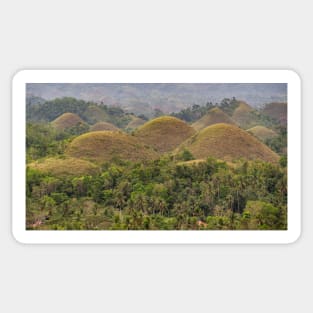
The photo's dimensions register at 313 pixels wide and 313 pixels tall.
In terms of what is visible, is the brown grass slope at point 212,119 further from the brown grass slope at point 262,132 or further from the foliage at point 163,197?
the foliage at point 163,197

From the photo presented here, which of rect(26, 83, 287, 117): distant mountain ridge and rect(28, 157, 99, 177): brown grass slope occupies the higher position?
rect(26, 83, 287, 117): distant mountain ridge

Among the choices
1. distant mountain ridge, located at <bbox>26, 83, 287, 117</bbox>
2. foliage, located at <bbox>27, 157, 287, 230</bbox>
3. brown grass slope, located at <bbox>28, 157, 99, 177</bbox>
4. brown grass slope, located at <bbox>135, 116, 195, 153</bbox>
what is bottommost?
foliage, located at <bbox>27, 157, 287, 230</bbox>

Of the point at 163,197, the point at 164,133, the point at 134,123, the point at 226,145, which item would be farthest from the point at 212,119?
the point at 163,197

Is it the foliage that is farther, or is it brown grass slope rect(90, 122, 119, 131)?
brown grass slope rect(90, 122, 119, 131)

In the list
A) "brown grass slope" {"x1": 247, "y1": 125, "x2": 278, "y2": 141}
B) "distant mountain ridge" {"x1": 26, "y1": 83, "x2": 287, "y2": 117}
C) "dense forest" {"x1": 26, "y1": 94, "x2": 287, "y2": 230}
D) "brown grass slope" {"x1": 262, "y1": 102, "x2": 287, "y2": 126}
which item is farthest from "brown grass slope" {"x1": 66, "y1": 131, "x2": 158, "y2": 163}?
"brown grass slope" {"x1": 262, "y1": 102, "x2": 287, "y2": 126}

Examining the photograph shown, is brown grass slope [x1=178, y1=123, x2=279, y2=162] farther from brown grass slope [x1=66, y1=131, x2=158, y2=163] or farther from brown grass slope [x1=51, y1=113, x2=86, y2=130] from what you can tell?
brown grass slope [x1=51, y1=113, x2=86, y2=130]
